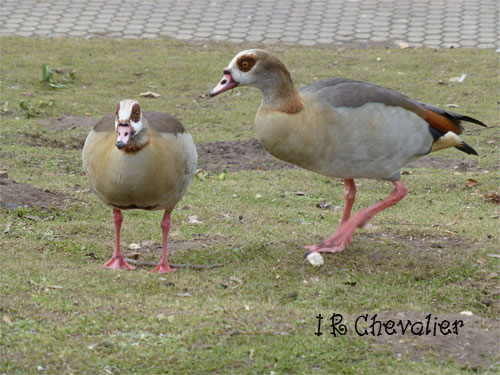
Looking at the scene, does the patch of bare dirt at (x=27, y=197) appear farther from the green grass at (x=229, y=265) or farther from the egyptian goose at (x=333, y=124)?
the egyptian goose at (x=333, y=124)

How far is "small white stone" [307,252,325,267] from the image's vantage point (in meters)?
5.98

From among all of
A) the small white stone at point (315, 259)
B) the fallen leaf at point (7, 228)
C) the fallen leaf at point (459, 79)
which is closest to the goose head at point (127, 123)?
the small white stone at point (315, 259)

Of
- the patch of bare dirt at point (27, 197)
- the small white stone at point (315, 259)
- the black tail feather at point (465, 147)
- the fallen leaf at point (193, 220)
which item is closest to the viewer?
the small white stone at point (315, 259)

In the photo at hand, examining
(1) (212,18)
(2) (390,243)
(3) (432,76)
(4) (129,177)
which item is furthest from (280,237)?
(1) (212,18)

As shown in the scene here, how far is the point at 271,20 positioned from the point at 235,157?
7026mm

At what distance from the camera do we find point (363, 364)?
14.6 feet

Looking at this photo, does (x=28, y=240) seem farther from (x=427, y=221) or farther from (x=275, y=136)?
(x=427, y=221)

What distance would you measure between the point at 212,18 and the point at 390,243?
417 inches

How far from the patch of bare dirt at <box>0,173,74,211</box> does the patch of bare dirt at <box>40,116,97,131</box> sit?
257cm

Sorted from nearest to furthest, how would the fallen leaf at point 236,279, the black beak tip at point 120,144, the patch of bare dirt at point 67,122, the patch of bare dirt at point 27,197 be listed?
the black beak tip at point 120,144 < the fallen leaf at point 236,279 < the patch of bare dirt at point 27,197 < the patch of bare dirt at point 67,122

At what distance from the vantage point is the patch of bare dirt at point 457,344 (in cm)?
457

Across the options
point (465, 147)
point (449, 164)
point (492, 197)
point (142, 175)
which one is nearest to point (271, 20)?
point (449, 164)

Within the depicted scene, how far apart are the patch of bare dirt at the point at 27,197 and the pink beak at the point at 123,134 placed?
2401 millimetres

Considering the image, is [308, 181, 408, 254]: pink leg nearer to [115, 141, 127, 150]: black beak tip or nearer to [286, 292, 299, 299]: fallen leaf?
[286, 292, 299, 299]: fallen leaf
